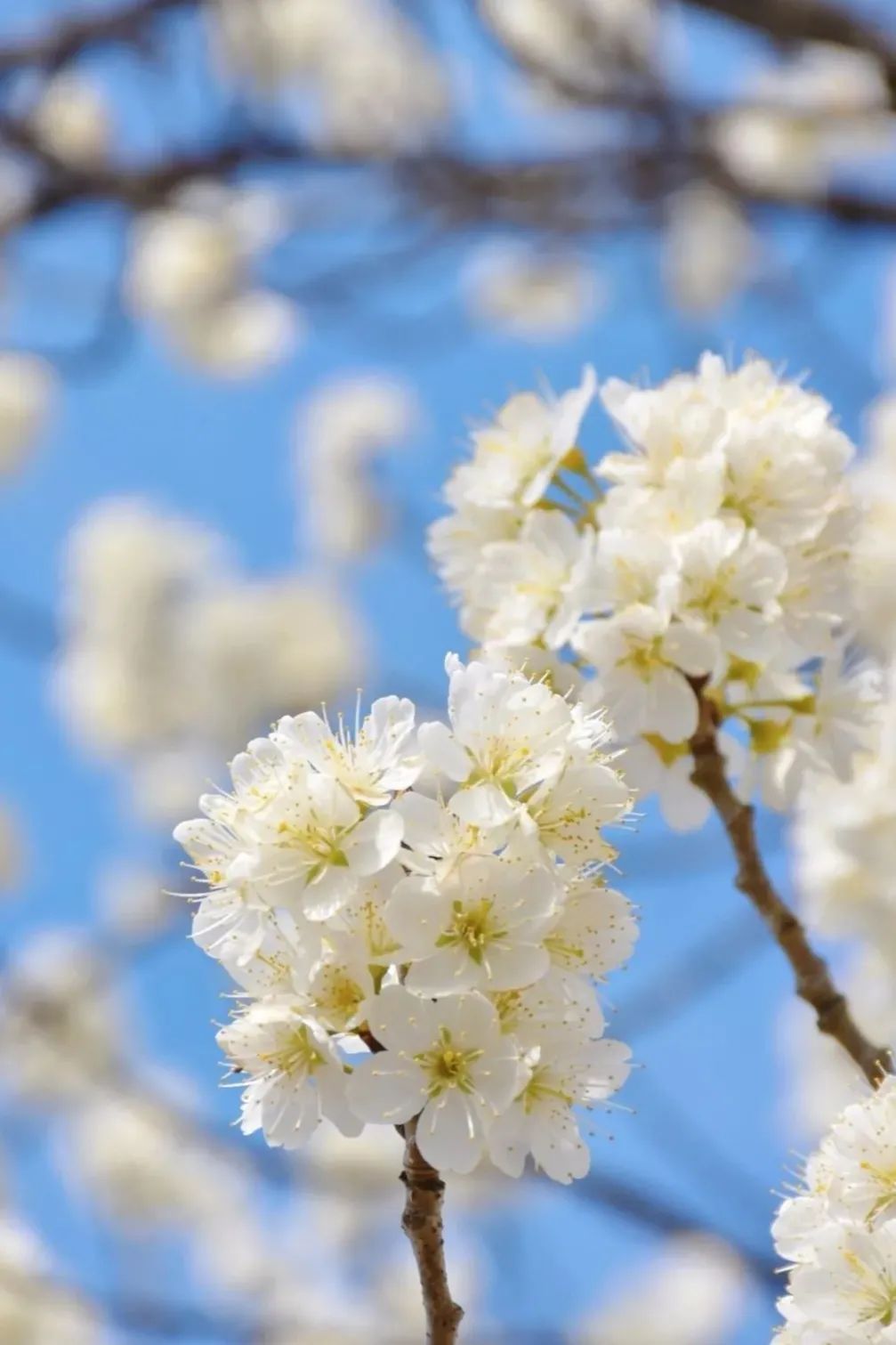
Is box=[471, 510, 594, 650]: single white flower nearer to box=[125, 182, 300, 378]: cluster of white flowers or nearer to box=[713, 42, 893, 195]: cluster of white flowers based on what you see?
box=[713, 42, 893, 195]: cluster of white flowers

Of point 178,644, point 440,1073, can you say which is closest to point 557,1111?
point 440,1073

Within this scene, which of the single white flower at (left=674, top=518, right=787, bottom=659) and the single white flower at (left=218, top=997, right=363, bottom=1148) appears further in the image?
the single white flower at (left=674, top=518, right=787, bottom=659)

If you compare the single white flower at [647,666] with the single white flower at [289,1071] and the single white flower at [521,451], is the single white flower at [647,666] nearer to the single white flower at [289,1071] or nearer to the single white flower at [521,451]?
the single white flower at [521,451]

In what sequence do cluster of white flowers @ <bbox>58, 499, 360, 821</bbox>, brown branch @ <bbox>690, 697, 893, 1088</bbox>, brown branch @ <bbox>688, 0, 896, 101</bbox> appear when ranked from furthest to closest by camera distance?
cluster of white flowers @ <bbox>58, 499, 360, 821</bbox>, brown branch @ <bbox>688, 0, 896, 101</bbox>, brown branch @ <bbox>690, 697, 893, 1088</bbox>

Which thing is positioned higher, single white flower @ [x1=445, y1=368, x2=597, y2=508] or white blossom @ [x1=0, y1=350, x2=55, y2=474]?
white blossom @ [x1=0, y1=350, x2=55, y2=474]

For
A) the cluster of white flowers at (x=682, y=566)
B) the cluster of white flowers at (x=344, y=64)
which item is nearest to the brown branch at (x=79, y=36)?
the cluster of white flowers at (x=344, y=64)

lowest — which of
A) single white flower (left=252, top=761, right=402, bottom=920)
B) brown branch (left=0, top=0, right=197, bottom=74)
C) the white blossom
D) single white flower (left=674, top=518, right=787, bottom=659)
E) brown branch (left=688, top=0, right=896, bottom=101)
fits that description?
single white flower (left=252, top=761, right=402, bottom=920)

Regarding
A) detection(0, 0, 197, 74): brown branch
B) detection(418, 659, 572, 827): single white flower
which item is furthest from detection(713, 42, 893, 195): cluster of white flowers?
detection(418, 659, 572, 827): single white flower

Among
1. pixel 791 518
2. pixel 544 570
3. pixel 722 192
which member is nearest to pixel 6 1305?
pixel 544 570
